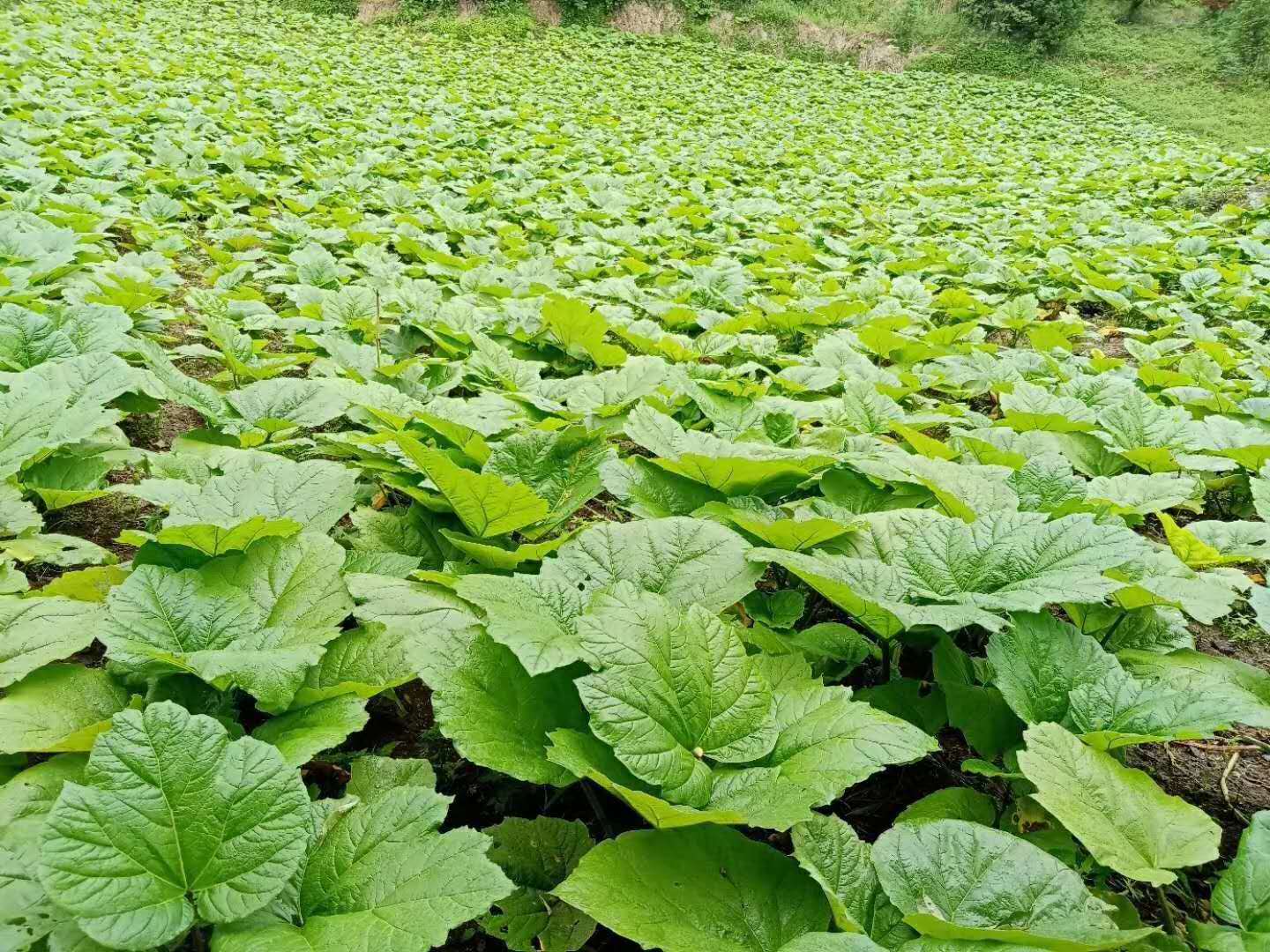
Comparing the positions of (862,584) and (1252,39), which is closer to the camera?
(862,584)

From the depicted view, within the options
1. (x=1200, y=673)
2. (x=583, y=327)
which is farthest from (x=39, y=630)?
(x=583, y=327)

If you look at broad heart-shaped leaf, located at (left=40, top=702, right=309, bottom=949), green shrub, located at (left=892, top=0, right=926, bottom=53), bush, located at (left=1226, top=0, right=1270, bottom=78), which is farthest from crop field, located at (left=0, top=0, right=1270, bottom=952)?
bush, located at (left=1226, top=0, right=1270, bottom=78)

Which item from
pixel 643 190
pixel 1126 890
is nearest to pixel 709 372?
pixel 1126 890

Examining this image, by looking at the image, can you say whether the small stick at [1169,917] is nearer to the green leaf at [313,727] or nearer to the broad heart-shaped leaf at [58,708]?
the green leaf at [313,727]

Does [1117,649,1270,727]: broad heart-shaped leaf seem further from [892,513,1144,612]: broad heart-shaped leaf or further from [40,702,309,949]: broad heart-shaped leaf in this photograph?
[40,702,309,949]: broad heart-shaped leaf

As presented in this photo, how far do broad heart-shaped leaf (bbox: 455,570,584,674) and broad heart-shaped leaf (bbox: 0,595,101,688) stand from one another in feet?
1.93

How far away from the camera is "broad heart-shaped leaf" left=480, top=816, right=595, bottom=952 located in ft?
3.16

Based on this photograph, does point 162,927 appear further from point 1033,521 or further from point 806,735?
point 1033,521

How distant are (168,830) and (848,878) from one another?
2.60ft

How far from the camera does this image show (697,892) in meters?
0.94

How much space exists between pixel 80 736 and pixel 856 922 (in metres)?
0.99

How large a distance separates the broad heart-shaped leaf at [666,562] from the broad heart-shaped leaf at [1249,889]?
2.38ft

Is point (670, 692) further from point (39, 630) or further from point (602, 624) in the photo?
point (39, 630)

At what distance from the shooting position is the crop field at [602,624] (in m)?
0.89
